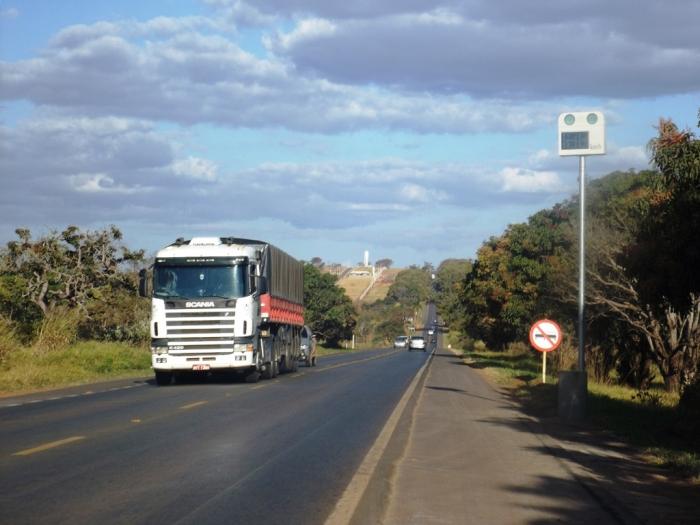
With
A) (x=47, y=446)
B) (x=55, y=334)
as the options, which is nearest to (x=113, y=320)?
(x=55, y=334)

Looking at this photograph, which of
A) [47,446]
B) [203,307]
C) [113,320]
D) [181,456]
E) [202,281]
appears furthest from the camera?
[113,320]

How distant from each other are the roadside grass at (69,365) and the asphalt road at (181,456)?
494 cm

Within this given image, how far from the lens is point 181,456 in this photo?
1212cm

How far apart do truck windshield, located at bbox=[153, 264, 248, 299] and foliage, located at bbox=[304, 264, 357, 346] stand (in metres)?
67.7

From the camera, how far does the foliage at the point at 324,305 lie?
3802 inches

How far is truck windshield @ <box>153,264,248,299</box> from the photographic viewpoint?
2744 cm

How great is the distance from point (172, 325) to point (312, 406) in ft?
27.6

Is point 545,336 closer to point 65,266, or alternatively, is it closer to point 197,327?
point 197,327

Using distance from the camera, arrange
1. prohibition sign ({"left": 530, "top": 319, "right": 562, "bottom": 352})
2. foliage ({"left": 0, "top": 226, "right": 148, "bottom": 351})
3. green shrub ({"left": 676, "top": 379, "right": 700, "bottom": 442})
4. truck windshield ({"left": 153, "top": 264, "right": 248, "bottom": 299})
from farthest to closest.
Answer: foliage ({"left": 0, "top": 226, "right": 148, "bottom": 351})
truck windshield ({"left": 153, "top": 264, "right": 248, "bottom": 299})
prohibition sign ({"left": 530, "top": 319, "right": 562, "bottom": 352})
green shrub ({"left": 676, "top": 379, "right": 700, "bottom": 442})

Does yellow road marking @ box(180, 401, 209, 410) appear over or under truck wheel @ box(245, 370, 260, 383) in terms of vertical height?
over

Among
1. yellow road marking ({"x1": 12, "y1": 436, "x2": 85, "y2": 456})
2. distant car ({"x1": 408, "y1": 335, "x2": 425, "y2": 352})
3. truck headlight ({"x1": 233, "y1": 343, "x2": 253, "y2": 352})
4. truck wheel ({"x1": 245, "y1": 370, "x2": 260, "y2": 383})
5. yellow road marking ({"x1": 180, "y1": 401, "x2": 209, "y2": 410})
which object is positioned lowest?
distant car ({"x1": 408, "y1": 335, "x2": 425, "y2": 352})

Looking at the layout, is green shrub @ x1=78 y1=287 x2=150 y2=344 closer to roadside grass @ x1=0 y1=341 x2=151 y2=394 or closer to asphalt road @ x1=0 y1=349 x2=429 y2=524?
roadside grass @ x1=0 y1=341 x2=151 y2=394

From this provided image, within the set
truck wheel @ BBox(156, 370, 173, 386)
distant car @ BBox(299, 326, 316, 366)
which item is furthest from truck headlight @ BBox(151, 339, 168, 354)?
distant car @ BBox(299, 326, 316, 366)

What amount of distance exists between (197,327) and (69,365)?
7640 millimetres
